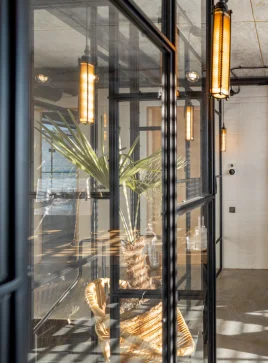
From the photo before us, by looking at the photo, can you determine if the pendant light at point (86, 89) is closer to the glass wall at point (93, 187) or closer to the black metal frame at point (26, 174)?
the glass wall at point (93, 187)

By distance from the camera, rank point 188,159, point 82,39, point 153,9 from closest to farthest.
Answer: point 82,39 → point 153,9 → point 188,159

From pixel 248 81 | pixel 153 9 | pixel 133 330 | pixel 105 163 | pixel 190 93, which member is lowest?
pixel 133 330

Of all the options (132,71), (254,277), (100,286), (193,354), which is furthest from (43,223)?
(254,277)

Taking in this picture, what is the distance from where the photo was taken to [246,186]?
23.5 ft

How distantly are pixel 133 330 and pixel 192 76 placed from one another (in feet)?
4.17

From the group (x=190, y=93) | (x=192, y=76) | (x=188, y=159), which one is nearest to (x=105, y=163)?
(x=188, y=159)

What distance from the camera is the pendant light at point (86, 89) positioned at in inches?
35.4

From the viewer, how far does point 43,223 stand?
2.49ft

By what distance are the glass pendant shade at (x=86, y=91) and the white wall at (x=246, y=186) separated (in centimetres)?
633

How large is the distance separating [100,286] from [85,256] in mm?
136

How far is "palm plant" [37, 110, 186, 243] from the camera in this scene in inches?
32.4

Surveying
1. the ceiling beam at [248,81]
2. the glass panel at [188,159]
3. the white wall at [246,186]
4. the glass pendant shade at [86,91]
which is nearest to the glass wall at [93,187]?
the glass pendant shade at [86,91]

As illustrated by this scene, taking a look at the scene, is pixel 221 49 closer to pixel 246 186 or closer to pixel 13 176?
pixel 13 176

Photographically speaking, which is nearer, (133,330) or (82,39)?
(82,39)
